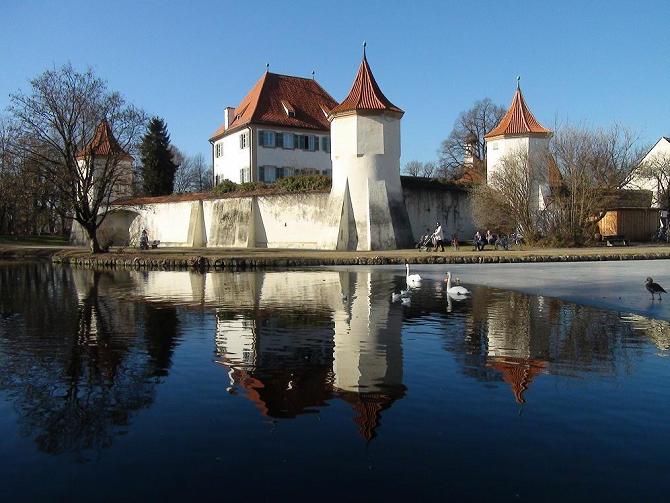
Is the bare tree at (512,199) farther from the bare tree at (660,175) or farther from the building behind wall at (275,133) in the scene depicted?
the building behind wall at (275,133)

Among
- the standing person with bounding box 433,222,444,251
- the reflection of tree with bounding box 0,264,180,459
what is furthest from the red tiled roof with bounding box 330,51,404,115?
the reflection of tree with bounding box 0,264,180,459

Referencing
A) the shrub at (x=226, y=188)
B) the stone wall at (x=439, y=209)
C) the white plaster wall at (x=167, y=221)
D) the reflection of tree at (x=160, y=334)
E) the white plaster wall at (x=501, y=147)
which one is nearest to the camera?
the reflection of tree at (x=160, y=334)

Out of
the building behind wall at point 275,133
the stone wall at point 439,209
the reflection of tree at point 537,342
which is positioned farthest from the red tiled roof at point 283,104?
the reflection of tree at point 537,342

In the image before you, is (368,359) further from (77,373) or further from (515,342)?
(77,373)

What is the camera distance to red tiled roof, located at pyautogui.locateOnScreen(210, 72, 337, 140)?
53.2m

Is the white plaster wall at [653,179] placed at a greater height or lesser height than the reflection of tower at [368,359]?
greater

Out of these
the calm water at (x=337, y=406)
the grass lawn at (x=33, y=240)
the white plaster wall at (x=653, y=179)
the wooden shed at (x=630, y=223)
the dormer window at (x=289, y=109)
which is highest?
the dormer window at (x=289, y=109)

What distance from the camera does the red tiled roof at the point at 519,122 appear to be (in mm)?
42938

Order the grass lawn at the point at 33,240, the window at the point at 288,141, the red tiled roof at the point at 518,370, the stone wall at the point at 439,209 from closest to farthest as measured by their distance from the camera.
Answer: the red tiled roof at the point at 518,370 → the stone wall at the point at 439,209 → the grass lawn at the point at 33,240 → the window at the point at 288,141

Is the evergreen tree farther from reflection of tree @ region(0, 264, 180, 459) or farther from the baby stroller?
reflection of tree @ region(0, 264, 180, 459)

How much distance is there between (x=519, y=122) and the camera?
143 ft

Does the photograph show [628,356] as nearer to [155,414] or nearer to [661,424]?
[661,424]

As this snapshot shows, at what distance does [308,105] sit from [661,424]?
2062 inches

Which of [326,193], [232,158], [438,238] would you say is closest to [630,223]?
[438,238]
